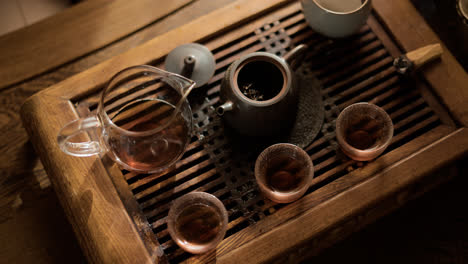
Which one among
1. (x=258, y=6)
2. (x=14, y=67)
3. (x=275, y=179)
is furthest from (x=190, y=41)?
(x=14, y=67)

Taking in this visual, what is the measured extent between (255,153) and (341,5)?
502 millimetres

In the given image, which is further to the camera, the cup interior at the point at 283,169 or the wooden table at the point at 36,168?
the wooden table at the point at 36,168

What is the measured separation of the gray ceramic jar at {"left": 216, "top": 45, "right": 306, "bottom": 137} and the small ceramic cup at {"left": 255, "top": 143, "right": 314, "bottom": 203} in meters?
0.06

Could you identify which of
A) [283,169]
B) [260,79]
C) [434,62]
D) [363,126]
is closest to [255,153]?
[283,169]

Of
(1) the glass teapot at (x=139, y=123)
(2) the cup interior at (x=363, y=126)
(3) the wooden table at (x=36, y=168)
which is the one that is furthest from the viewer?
(3) the wooden table at (x=36, y=168)

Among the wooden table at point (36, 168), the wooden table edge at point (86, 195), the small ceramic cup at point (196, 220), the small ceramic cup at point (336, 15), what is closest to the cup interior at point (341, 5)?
the small ceramic cup at point (336, 15)

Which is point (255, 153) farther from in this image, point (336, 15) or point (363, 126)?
point (336, 15)

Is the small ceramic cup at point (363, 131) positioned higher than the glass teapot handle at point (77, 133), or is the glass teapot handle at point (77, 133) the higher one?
the glass teapot handle at point (77, 133)

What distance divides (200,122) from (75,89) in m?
0.37

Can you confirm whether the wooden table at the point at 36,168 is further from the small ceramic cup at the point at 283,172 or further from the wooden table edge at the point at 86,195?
the small ceramic cup at the point at 283,172

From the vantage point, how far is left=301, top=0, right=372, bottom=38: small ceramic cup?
3.50ft

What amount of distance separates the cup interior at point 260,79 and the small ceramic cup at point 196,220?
0.29 m

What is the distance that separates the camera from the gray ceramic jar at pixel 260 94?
96 centimetres

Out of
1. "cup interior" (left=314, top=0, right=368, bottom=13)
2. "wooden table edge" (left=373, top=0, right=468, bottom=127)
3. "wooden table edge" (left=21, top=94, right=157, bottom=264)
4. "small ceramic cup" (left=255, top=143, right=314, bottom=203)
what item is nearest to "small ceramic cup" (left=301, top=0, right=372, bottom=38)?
"cup interior" (left=314, top=0, right=368, bottom=13)
